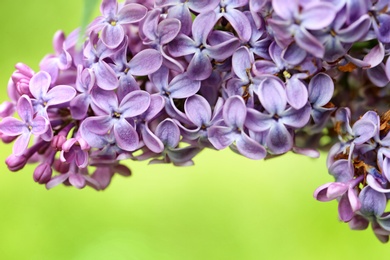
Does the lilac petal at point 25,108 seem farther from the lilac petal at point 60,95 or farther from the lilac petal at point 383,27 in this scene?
the lilac petal at point 383,27

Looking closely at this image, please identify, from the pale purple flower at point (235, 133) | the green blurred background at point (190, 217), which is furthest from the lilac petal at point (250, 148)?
the green blurred background at point (190, 217)

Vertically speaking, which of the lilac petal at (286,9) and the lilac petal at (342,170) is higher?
the lilac petal at (286,9)

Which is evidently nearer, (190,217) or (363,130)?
(363,130)

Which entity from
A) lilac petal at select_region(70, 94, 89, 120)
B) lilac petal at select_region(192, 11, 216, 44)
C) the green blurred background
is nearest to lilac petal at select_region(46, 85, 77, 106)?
lilac petal at select_region(70, 94, 89, 120)

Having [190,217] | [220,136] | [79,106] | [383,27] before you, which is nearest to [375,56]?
[383,27]

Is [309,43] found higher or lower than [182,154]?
higher

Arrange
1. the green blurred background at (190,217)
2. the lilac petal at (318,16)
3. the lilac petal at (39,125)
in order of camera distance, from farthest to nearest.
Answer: the green blurred background at (190,217) < the lilac petal at (39,125) < the lilac petal at (318,16)

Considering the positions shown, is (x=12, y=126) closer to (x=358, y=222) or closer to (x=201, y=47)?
(x=201, y=47)

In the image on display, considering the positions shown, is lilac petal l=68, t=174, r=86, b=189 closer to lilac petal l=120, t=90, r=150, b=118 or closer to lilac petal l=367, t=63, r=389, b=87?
lilac petal l=120, t=90, r=150, b=118
